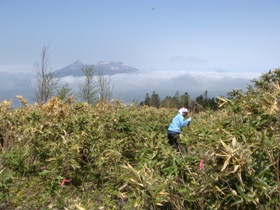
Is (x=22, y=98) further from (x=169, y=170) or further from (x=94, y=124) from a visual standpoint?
(x=169, y=170)

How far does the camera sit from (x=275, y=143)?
2713 millimetres

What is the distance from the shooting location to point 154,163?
3.38m

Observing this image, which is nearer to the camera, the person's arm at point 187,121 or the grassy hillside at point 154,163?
the grassy hillside at point 154,163

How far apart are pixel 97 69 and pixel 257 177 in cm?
2585

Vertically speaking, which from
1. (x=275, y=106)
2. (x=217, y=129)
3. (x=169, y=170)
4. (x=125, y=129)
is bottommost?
(x=125, y=129)

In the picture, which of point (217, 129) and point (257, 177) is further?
point (217, 129)

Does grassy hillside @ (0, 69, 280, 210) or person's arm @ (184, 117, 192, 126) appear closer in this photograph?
grassy hillside @ (0, 69, 280, 210)

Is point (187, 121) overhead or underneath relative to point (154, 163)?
underneath

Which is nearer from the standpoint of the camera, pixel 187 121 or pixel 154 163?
pixel 154 163

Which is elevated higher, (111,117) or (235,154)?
(235,154)

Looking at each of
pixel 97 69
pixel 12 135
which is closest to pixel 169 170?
pixel 12 135

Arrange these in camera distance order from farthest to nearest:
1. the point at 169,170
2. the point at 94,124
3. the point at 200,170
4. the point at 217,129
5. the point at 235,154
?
the point at 94,124, the point at 217,129, the point at 169,170, the point at 200,170, the point at 235,154

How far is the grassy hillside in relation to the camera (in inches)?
104

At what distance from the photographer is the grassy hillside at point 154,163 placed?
104 inches
